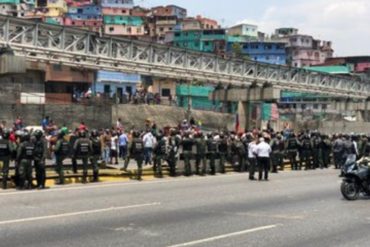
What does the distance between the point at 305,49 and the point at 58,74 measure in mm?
87472

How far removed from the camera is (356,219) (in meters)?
12.9

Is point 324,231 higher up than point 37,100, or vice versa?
point 37,100

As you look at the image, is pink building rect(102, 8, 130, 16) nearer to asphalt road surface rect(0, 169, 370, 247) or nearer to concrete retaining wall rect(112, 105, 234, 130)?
concrete retaining wall rect(112, 105, 234, 130)

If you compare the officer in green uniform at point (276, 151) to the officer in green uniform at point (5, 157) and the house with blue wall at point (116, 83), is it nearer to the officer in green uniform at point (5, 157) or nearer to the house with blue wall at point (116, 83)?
the officer in green uniform at point (5, 157)

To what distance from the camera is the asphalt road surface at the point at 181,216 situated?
402 inches

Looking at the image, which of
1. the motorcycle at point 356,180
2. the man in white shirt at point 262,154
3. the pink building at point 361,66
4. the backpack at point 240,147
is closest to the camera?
the motorcycle at point 356,180

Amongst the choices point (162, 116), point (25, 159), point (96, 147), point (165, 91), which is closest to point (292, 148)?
point (96, 147)

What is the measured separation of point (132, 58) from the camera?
141 feet

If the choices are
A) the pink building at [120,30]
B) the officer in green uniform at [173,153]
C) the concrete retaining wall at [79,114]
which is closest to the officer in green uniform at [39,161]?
the officer in green uniform at [173,153]

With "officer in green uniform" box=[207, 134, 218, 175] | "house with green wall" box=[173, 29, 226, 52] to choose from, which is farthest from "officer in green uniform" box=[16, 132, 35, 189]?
"house with green wall" box=[173, 29, 226, 52]

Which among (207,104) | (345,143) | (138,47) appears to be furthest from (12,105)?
(207,104)

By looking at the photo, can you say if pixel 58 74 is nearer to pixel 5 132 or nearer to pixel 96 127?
pixel 96 127

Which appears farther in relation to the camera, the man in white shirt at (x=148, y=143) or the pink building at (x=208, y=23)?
the pink building at (x=208, y=23)

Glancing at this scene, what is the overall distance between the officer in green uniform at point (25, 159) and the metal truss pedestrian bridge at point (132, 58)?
629 inches
